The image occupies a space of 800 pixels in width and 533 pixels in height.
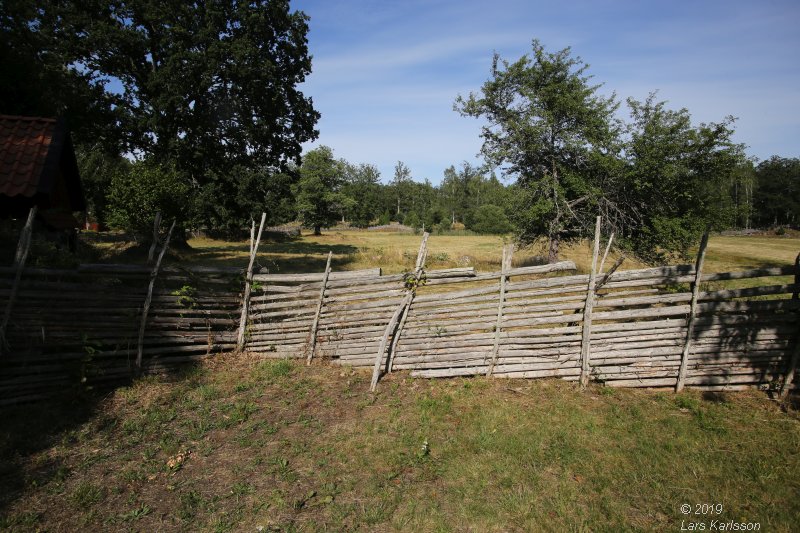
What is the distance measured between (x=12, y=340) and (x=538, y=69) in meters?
16.9

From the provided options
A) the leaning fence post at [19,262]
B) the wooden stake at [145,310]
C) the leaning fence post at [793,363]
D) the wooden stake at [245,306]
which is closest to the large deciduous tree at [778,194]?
the leaning fence post at [793,363]

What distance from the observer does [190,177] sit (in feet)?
79.7

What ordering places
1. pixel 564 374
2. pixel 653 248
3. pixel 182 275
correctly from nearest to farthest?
pixel 564 374, pixel 182 275, pixel 653 248

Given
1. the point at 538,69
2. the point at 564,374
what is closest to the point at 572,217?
the point at 538,69

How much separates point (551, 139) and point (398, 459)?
48.5ft

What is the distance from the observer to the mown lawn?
3.81 metres

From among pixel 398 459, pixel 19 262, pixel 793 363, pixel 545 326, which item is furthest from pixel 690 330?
pixel 19 262

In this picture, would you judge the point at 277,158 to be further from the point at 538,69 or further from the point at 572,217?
the point at 572,217

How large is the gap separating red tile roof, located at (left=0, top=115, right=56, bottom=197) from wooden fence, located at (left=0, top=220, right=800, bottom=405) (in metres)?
1.80

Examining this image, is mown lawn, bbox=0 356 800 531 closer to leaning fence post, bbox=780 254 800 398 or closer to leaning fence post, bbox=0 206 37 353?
leaning fence post, bbox=780 254 800 398

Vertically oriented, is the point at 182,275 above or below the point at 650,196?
below

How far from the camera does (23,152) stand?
23.7 ft

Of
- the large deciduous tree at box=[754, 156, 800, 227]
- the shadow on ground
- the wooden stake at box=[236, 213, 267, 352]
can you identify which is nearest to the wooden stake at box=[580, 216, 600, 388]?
the wooden stake at box=[236, 213, 267, 352]

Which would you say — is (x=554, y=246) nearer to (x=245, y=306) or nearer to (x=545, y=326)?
(x=545, y=326)
